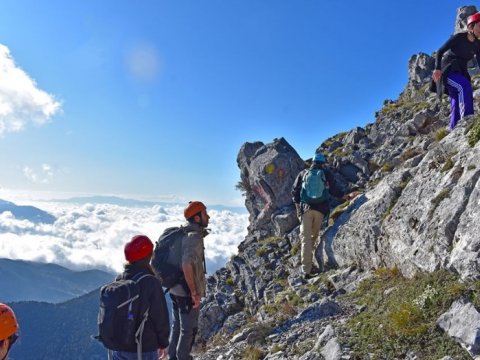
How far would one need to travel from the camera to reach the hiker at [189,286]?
937cm

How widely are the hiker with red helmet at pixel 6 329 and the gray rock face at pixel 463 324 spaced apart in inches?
273

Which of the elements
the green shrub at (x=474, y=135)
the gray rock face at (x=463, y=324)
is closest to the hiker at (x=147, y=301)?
the gray rock face at (x=463, y=324)

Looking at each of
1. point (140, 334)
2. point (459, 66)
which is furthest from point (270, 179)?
point (140, 334)

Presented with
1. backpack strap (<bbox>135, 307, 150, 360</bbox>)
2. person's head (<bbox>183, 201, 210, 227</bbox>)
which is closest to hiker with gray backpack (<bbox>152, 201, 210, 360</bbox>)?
person's head (<bbox>183, 201, 210, 227</bbox>)

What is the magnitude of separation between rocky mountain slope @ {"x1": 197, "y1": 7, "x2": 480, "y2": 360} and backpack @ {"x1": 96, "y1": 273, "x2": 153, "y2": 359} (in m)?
3.95

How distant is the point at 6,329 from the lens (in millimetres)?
5297

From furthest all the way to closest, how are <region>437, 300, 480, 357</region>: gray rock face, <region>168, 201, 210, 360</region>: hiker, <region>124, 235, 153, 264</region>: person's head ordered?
<region>168, 201, 210, 360</region>: hiker < <region>124, 235, 153, 264</region>: person's head < <region>437, 300, 480, 357</region>: gray rock face

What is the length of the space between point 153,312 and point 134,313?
343 mm

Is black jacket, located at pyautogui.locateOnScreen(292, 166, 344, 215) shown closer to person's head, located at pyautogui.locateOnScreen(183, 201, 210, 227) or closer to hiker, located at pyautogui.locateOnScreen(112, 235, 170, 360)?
person's head, located at pyautogui.locateOnScreen(183, 201, 210, 227)

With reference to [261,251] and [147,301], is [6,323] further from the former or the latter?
[261,251]

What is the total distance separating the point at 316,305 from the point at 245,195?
76.2ft

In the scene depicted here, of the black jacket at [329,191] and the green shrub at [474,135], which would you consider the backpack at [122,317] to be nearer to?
the green shrub at [474,135]

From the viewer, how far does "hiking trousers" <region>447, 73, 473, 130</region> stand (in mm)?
12883

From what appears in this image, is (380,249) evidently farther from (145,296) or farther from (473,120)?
(145,296)
